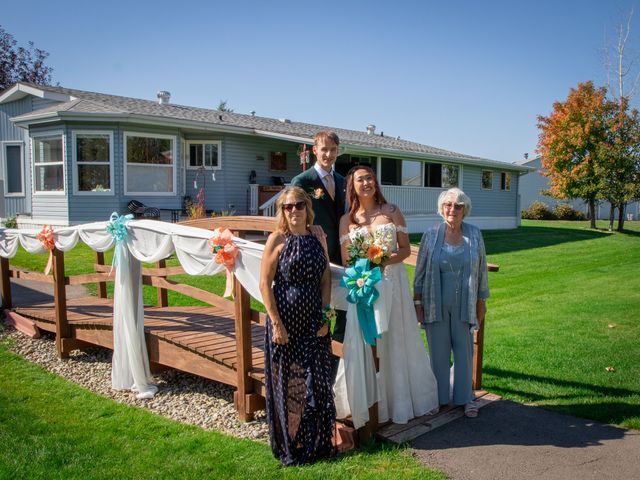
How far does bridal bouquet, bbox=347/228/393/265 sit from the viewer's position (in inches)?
141

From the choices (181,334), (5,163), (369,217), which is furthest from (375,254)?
(5,163)

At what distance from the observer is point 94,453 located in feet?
12.9

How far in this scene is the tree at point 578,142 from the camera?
73.6ft

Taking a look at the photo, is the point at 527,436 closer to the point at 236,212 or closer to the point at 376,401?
Result: the point at 376,401

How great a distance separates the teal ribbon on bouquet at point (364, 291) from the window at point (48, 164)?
1276 centimetres

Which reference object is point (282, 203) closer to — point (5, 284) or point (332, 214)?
point (332, 214)

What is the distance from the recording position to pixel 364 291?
3.53 m

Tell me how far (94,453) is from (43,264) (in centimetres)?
812

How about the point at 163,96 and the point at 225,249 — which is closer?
the point at 225,249

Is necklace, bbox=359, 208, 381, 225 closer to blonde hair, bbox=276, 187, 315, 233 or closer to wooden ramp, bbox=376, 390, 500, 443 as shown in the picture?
blonde hair, bbox=276, 187, 315, 233

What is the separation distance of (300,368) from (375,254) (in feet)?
3.08

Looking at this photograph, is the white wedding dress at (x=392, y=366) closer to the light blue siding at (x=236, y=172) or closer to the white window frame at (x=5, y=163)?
the light blue siding at (x=236, y=172)

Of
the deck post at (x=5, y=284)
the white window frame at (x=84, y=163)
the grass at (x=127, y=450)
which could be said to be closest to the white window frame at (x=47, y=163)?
the white window frame at (x=84, y=163)

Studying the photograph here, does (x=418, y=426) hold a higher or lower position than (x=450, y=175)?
lower
